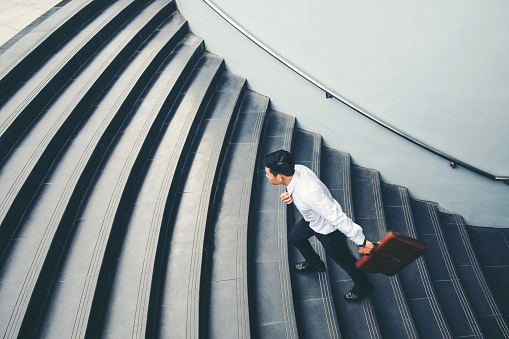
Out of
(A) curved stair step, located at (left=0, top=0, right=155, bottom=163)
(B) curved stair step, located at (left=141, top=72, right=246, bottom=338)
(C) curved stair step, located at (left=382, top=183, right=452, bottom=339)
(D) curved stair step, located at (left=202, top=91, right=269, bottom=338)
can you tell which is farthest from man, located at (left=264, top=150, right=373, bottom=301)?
(A) curved stair step, located at (left=0, top=0, right=155, bottom=163)

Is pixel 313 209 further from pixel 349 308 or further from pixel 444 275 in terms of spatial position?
pixel 444 275

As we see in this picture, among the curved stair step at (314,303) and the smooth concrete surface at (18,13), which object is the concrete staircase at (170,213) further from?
the smooth concrete surface at (18,13)

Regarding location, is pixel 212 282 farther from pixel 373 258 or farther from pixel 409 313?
pixel 409 313

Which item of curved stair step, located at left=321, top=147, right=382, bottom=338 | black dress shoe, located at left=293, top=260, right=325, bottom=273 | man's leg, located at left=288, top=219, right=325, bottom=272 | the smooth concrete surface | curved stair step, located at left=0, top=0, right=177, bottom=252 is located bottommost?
curved stair step, located at left=321, top=147, right=382, bottom=338

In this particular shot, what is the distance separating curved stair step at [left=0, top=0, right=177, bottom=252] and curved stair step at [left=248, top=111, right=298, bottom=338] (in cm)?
202

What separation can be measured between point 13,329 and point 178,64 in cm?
331

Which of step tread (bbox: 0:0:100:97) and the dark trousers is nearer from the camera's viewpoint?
the dark trousers

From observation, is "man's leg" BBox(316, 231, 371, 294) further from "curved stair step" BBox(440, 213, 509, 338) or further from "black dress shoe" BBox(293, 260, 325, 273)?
"curved stair step" BBox(440, 213, 509, 338)

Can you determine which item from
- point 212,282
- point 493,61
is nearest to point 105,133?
point 212,282

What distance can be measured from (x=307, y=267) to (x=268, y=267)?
373 millimetres

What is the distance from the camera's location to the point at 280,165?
2.37 m

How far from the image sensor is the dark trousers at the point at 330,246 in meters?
2.65

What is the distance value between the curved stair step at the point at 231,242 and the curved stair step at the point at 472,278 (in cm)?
271

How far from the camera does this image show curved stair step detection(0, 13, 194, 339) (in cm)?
252
